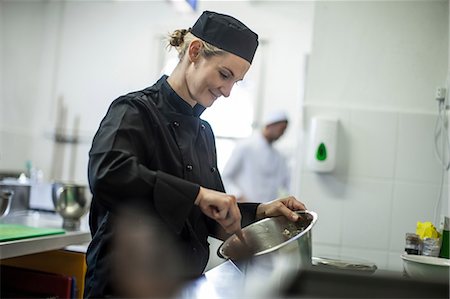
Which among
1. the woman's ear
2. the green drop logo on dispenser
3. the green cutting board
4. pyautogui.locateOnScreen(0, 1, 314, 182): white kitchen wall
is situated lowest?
the green cutting board

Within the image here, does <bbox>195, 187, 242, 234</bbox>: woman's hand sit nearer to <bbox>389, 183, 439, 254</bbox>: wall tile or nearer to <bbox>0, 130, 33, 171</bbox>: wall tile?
<bbox>389, 183, 439, 254</bbox>: wall tile

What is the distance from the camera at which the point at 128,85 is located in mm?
4133

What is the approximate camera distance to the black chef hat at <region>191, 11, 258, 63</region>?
1.18m

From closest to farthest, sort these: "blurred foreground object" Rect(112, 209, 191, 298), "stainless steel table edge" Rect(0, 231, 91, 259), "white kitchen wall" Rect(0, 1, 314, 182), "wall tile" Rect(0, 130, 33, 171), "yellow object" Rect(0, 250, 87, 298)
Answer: "blurred foreground object" Rect(112, 209, 191, 298) < "stainless steel table edge" Rect(0, 231, 91, 259) < "yellow object" Rect(0, 250, 87, 298) < "wall tile" Rect(0, 130, 33, 171) < "white kitchen wall" Rect(0, 1, 314, 182)

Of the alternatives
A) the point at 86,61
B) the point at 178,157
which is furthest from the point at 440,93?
the point at 86,61

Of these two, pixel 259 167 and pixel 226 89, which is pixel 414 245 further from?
pixel 259 167

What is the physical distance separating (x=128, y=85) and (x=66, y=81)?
533mm

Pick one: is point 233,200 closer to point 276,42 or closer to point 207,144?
point 207,144

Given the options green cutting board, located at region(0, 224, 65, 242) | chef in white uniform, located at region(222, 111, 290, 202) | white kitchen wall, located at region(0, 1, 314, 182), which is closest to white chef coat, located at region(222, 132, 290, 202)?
chef in white uniform, located at region(222, 111, 290, 202)

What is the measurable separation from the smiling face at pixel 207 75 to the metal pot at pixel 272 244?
32 centimetres

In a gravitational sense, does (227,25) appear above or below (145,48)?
below

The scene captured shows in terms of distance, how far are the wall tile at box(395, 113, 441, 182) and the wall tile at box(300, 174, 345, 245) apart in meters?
0.23

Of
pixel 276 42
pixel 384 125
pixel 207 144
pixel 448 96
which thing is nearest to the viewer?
pixel 207 144

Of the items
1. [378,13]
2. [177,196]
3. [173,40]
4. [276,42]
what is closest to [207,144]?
[173,40]
